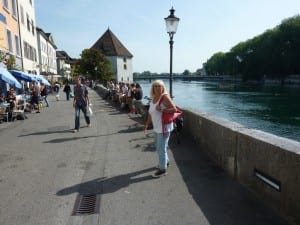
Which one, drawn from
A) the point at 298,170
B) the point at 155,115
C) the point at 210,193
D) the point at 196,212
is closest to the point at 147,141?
the point at 155,115

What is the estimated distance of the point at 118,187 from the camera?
4.63 metres

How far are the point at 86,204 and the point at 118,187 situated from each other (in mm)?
687

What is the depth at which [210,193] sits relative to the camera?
4.31 metres

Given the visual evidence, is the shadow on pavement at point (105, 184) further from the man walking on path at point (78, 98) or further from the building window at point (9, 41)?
the building window at point (9, 41)

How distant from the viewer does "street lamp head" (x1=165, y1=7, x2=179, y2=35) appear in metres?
9.45

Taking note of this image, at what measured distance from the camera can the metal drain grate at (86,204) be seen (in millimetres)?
3844

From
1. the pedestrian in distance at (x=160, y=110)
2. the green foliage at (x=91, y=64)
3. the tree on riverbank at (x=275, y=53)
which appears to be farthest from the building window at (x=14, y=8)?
the tree on riverbank at (x=275, y=53)

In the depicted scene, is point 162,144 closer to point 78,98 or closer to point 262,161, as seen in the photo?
point 262,161

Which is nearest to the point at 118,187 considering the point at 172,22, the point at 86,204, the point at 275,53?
the point at 86,204

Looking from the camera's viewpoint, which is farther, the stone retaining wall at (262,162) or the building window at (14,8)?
the building window at (14,8)

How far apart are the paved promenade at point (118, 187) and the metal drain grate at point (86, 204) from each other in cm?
4

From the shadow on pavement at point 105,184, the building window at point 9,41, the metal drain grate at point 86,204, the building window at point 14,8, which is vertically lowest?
the metal drain grate at point 86,204

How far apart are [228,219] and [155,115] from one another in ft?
6.80

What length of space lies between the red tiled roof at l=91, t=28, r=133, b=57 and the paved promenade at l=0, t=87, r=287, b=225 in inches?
3023
